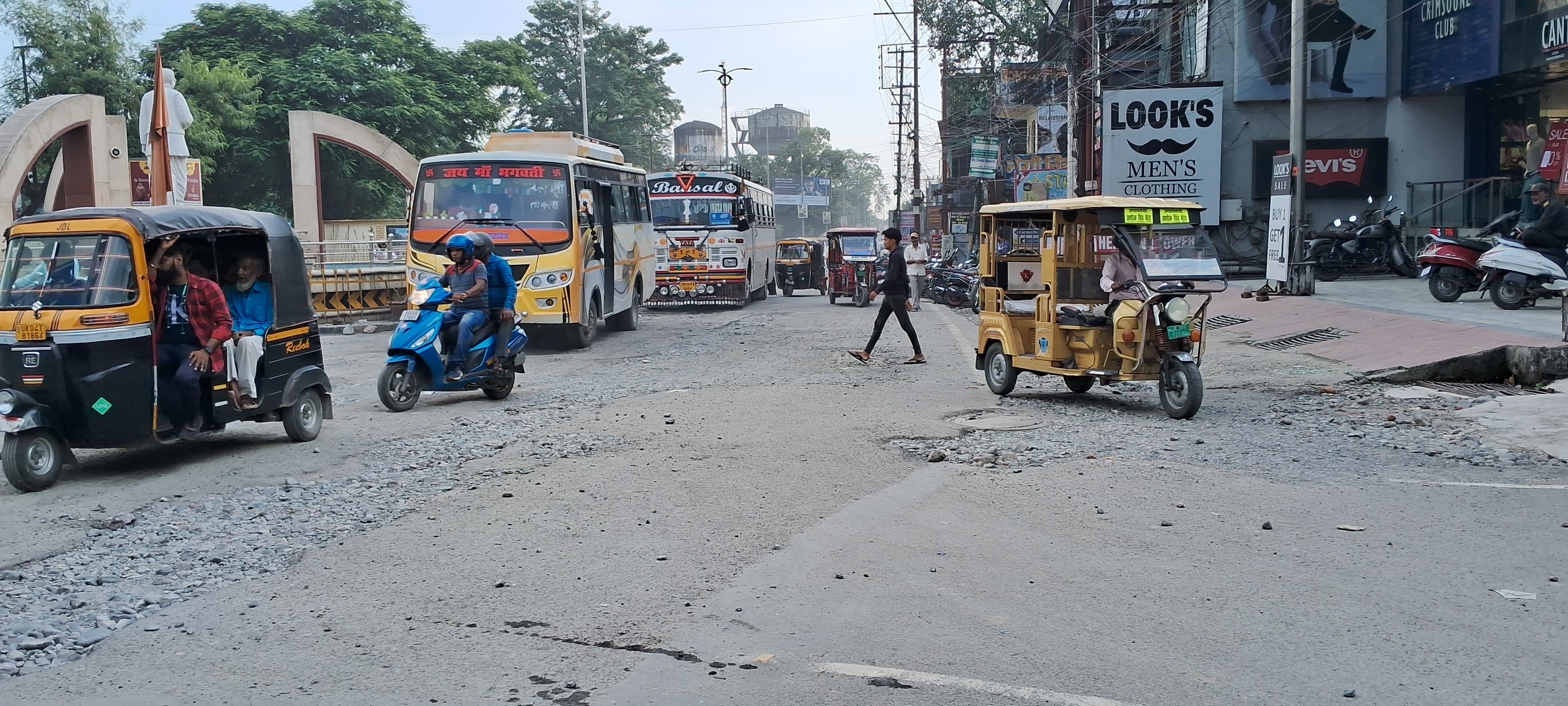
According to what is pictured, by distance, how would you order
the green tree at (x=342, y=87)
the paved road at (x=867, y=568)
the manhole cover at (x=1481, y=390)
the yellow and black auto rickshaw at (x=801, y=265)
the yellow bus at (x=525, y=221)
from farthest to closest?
1. the green tree at (x=342, y=87)
2. the yellow and black auto rickshaw at (x=801, y=265)
3. the yellow bus at (x=525, y=221)
4. the manhole cover at (x=1481, y=390)
5. the paved road at (x=867, y=568)

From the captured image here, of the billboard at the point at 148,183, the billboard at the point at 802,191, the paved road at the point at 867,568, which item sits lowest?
the paved road at the point at 867,568

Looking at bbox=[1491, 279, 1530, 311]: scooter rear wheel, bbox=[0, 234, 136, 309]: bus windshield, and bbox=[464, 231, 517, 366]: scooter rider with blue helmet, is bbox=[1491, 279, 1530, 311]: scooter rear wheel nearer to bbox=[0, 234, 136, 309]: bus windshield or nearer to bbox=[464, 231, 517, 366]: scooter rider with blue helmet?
bbox=[464, 231, 517, 366]: scooter rider with blue helmet

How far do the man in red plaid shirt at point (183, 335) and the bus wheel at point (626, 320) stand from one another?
12.7 meters

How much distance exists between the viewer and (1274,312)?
18672 millimetres

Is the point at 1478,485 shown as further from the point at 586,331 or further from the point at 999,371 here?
the point at 586,331

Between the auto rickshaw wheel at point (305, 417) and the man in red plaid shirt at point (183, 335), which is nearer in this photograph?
the man in red plaid shirt at point (183, 335)

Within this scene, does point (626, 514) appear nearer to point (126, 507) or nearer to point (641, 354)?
point (126, 507)

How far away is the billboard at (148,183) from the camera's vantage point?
20.2 meters

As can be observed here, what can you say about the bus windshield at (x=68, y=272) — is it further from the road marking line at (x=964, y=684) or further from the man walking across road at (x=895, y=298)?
the man walking across road at (x=895, y=298)

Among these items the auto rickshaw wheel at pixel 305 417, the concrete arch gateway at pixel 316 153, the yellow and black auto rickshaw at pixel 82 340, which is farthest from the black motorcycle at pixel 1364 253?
the concrete arch gateway at pixel 316 153

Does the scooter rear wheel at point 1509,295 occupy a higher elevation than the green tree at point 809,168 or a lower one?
lower

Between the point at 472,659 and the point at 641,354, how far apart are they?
1257cm

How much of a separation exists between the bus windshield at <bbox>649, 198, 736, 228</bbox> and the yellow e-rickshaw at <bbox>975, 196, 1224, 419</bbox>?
1601 centimetres

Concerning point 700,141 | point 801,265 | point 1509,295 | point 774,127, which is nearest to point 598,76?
point 801,265
